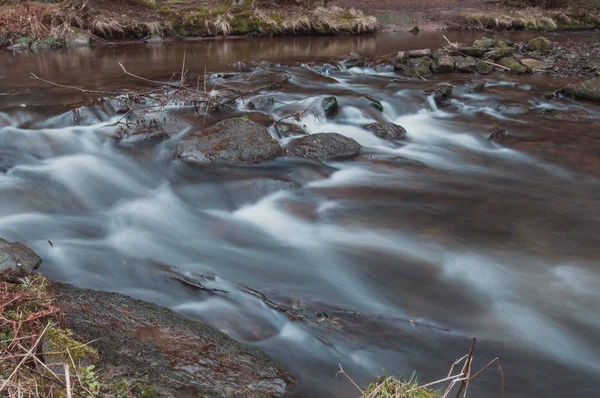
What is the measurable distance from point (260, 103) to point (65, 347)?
638cm

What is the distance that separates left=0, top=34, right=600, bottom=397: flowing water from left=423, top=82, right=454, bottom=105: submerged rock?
892 millimetres

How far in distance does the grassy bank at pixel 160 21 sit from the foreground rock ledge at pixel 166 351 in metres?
13.8

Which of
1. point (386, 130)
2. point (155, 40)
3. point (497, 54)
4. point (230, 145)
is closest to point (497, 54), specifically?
point (497, 54)


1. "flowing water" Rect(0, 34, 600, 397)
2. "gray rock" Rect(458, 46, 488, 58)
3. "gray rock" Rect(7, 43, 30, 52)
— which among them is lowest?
"flowing water" Rect(0, 34, 600, 397)

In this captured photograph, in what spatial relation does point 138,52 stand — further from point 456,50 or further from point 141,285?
point 141,285

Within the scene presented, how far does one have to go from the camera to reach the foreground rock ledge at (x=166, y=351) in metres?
2.61

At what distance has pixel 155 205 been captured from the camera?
576cm

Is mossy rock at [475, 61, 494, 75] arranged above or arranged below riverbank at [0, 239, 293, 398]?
above

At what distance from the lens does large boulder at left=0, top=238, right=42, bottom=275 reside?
348 cm

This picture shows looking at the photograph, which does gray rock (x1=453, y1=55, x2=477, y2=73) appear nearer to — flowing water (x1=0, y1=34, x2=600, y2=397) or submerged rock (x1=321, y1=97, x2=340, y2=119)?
flowing water (x1=0, y1=34, x2=600, y2=397)

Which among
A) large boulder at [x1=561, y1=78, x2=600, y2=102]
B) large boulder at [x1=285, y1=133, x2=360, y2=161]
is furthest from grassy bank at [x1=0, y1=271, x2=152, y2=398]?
large boulder at [x1=561, y1=78, x2=600, y2=102]

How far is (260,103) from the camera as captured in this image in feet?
27.3

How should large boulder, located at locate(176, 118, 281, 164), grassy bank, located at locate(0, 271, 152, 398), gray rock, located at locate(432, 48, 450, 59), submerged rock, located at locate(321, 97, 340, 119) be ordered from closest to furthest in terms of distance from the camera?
grassy bank, located at locate(0, 271, 152, 398) → large boulder, located at locate(176, 118, 281, 164) → submerged rock, located at locate(321, 97, 340, 119) → gray rock, located at locate(432, 48, 450, 59)

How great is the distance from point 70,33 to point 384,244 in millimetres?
14071
